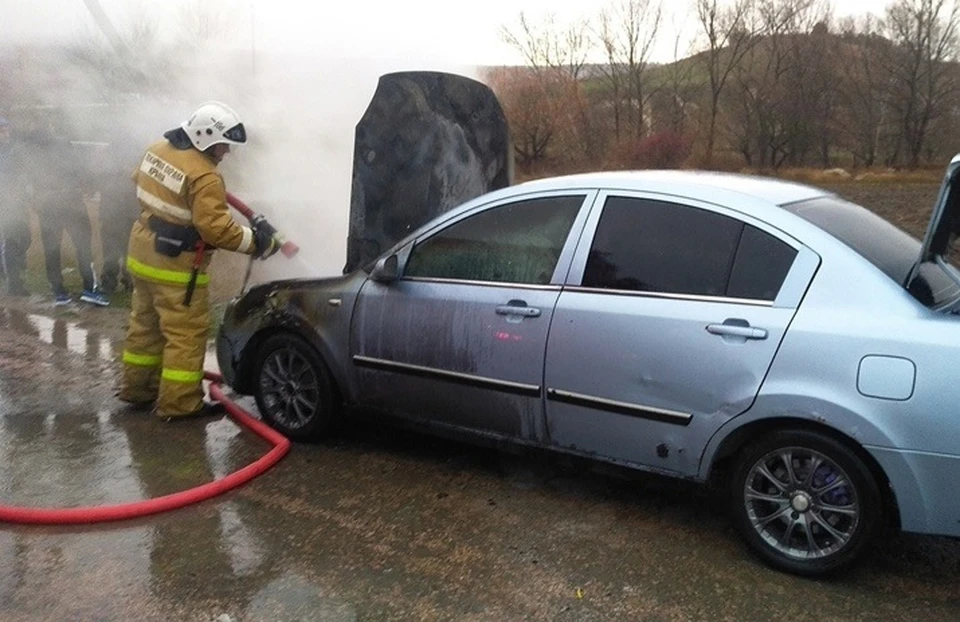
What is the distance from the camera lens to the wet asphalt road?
320 cm

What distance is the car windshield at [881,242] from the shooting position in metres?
3.27

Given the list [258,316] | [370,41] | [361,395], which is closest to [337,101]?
[370,41]

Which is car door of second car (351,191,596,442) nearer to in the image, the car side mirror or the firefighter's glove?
the car side mirror

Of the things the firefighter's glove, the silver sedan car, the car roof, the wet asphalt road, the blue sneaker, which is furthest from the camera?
the blue sneaker

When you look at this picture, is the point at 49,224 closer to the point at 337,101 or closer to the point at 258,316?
the point at 337,101

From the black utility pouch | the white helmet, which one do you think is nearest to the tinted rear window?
the white helmet

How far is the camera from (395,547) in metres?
3.64

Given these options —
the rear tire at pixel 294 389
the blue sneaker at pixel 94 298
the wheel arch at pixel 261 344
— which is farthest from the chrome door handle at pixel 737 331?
the blue sneaker at pixel 94 298

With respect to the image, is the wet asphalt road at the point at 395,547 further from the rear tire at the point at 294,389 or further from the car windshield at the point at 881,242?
the car windshield at the point at 881,242

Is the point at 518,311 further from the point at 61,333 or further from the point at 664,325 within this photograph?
the point at 61,333

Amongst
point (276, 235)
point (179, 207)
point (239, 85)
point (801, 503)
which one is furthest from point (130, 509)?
point (239, 85)

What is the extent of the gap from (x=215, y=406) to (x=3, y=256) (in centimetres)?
504

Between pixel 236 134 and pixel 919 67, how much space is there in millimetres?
12350

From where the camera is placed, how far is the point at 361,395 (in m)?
4.55
